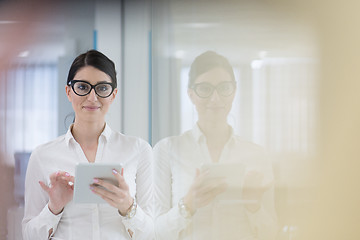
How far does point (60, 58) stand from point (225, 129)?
0.75 metres

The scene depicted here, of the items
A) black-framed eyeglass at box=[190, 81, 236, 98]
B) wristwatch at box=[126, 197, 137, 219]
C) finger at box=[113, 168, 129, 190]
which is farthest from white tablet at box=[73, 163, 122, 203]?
black-framed eyeglass at box=[190, 81, 236, 98]

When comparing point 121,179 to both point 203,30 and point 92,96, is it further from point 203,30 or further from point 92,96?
point 203,30

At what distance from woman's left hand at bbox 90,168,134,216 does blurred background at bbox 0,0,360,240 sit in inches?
9.5

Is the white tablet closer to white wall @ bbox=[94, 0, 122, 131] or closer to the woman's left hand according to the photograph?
the woman's left hand

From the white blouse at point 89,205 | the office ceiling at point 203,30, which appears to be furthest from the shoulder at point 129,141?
the office ceiling at point 203,30

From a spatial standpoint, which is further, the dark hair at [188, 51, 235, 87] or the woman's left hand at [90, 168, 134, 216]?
the dark hair at [188, 51, 235, 87]

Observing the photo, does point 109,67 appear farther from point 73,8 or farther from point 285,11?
point 285,11

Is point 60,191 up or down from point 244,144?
down

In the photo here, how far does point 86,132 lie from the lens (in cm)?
157

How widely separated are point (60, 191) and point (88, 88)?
0.42 m

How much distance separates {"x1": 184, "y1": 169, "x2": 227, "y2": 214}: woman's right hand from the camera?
1.56 meters

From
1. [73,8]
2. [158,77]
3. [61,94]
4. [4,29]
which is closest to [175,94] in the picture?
[158,77]

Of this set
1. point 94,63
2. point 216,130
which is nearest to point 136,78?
point 94,63

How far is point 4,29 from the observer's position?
1.65 meters
